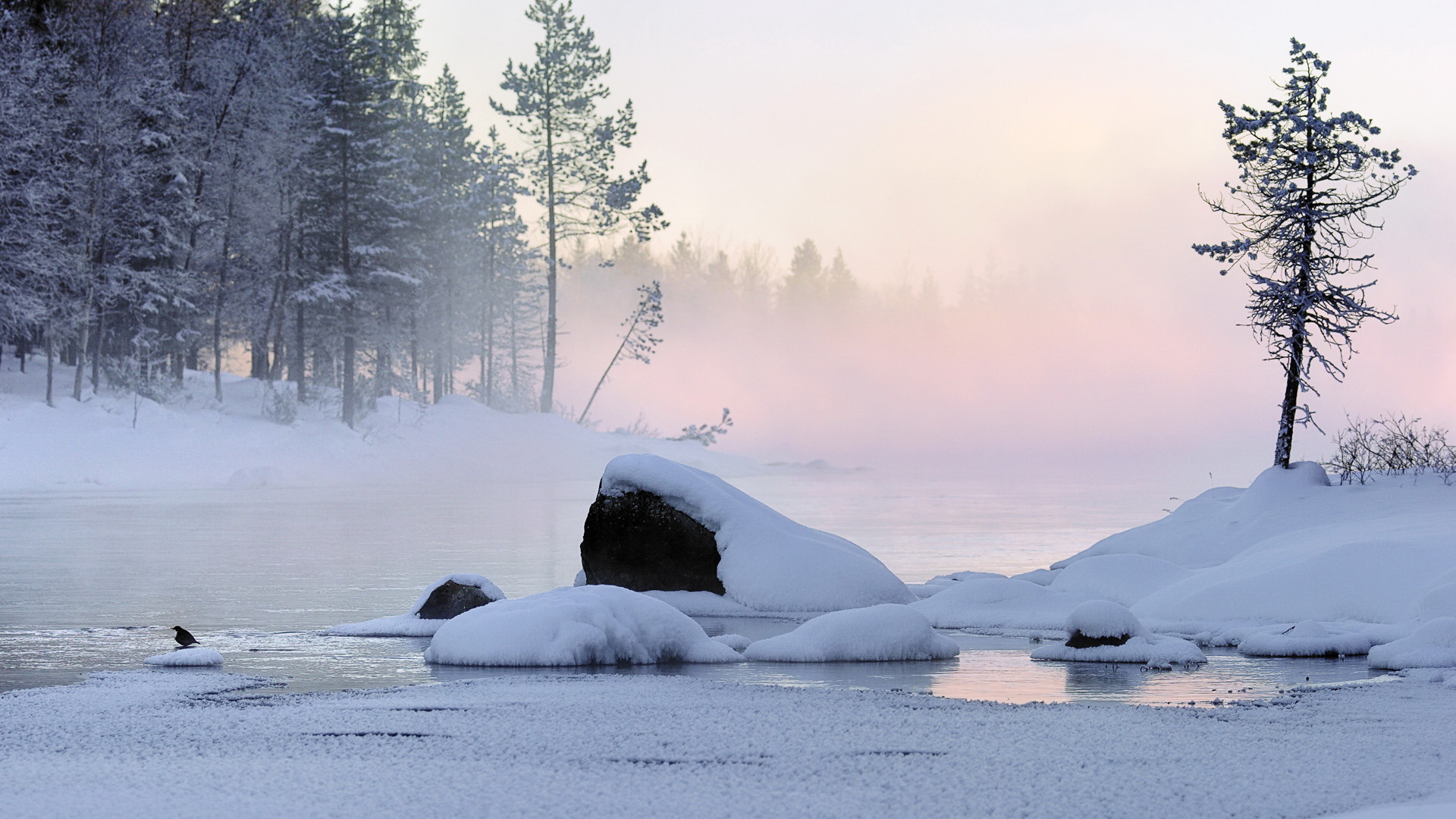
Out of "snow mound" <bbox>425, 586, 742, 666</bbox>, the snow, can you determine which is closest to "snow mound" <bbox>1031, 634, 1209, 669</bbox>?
"snow mound" <bbox>425, 586, 742, 666</bbox>

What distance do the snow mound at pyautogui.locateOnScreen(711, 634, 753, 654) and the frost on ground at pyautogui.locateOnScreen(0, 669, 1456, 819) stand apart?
7.22ft

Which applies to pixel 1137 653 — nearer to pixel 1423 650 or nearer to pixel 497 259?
pixel 1423 650

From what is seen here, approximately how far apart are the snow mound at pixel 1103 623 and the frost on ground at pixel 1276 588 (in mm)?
946

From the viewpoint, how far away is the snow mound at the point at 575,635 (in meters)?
8.78

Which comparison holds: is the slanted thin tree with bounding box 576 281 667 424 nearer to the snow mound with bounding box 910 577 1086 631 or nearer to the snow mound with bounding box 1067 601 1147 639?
the snow mound with bounding box 910 577 1086 631

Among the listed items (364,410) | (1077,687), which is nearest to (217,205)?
(364,410)

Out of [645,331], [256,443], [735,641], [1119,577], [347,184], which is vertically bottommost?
[735,641]

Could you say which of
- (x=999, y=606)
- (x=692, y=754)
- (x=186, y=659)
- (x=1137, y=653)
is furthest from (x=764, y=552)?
(x=692, y=754)

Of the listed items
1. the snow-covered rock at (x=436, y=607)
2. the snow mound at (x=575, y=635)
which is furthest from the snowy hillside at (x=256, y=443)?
the snow mound at (x=575, y=635)

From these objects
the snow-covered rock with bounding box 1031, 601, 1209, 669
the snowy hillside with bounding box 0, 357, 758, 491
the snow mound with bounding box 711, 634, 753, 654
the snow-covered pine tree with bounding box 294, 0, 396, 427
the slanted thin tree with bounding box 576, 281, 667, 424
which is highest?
the snow-covered pine tree with bounding box 294, 0, 396, 427

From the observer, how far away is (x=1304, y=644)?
9461 millimetres

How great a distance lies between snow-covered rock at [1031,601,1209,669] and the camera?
9.10 m

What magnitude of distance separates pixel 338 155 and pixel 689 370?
42.8 m

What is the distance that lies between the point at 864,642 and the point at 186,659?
4723 mm
